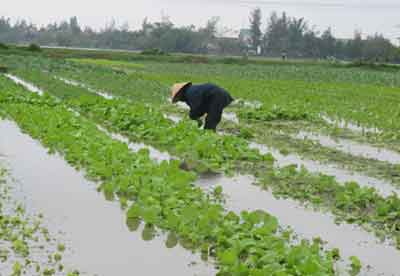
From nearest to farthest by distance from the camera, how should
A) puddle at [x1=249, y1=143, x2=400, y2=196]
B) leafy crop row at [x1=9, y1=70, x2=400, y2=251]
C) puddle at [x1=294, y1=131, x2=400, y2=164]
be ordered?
1. leafy crop row at [x1=9, y1=70, x2=400, y2=251]
2. puddle at [x1=249, y1=143, x2=400, y2=196]
3. puddle at [x1=294, y1=131, x2=400, y2=164]

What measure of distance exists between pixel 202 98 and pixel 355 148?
2503 mm

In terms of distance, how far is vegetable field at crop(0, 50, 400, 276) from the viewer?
4.78 metres

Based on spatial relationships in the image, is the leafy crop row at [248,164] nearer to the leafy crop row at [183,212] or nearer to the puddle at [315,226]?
the puddle at [315,226]

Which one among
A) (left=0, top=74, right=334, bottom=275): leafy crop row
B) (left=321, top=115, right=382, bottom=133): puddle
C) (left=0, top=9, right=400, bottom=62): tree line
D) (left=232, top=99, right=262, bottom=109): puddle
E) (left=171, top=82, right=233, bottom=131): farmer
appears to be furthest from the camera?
(left=0, top=9, right=400, bottom=62): tree line

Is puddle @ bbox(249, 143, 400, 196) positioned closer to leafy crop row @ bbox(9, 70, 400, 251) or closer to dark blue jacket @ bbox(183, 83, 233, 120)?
leafy crop row @ bbox(9, 70, 400, 251)

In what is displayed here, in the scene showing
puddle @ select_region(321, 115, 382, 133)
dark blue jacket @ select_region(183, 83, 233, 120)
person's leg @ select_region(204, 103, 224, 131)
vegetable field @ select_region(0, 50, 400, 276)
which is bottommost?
puddle @ select_region(321, 115, 382, 133)

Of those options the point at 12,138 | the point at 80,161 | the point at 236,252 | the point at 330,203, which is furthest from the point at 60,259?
the point at 12,138

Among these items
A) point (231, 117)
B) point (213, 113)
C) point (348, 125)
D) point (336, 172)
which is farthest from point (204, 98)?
point (348, 125)

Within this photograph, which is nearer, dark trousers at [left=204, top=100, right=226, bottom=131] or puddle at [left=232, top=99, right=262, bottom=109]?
dark trousers at [left=204, top=100, right=226, bottom=131]

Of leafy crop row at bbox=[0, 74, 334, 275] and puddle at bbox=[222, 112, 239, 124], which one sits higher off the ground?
leafy crop row at bbox=[0, 74, 334, 275]

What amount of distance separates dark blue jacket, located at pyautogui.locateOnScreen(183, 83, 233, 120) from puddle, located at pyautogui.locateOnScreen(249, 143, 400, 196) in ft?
3.25

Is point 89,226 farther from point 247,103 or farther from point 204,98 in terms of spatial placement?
point 247,103

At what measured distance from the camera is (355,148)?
397 inches

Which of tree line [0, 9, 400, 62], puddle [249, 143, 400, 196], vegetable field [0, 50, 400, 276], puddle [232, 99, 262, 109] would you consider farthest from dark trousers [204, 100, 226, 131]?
tree line [0, 9, 400, 62]
